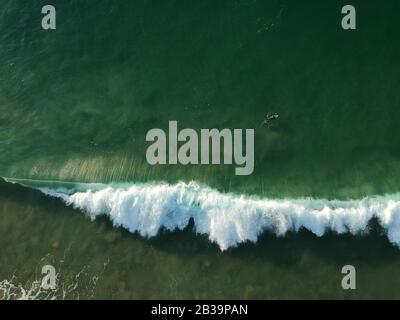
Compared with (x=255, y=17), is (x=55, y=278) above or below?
below

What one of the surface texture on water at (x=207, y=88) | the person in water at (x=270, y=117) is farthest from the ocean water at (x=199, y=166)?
the person in water at (x=270, y=117)

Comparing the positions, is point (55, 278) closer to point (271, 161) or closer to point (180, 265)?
point (180, 265)

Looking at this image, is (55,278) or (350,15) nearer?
(55,278)

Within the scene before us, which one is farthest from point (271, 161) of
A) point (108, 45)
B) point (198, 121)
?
point (108, 45)

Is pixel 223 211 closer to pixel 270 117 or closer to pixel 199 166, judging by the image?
pixel 199 166

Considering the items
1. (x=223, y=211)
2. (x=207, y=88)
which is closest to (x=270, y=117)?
(x=207, y=88)

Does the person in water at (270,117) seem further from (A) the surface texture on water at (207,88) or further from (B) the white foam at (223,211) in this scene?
(B) the white foam at (223,211)

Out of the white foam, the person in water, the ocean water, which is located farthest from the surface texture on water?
the white foam
